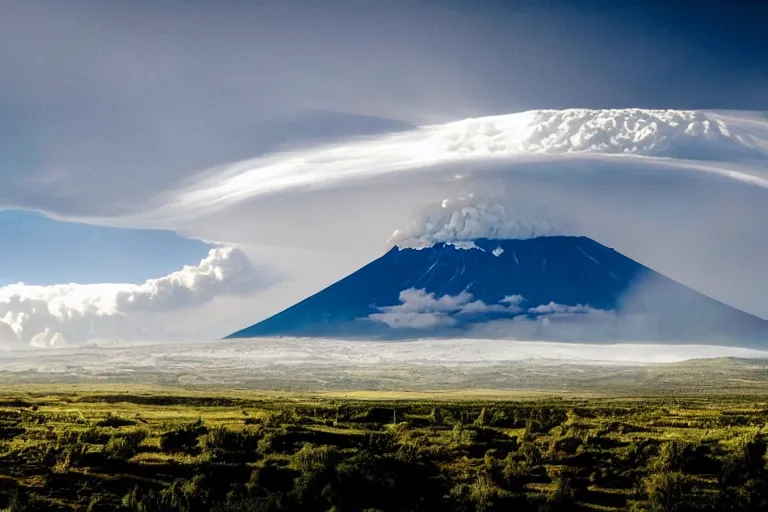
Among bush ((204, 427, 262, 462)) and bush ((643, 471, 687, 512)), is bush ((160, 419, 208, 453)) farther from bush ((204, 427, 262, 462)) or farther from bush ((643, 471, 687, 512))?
bush ((643, 471, 687, 512))

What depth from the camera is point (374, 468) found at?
38.8 meters

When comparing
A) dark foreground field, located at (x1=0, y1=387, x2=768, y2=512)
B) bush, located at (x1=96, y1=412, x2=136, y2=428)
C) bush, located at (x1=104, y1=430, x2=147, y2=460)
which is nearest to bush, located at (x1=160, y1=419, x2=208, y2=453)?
dark foreground field, located at (x1=0, y1=387, x2=768, y2=512)

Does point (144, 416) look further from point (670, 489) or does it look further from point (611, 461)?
point (670, 489)

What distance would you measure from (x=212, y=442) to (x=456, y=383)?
160m

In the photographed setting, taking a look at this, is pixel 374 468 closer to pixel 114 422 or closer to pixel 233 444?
pixel 233 444

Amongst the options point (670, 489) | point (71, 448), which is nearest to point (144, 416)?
point (71, 448)

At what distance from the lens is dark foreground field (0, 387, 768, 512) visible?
3566 cm

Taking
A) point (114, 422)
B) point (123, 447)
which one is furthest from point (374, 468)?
point (114, 422)

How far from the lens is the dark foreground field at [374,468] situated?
117 feet

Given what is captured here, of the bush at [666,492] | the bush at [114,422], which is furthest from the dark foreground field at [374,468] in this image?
the bush at [114,422]

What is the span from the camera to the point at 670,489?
36312 millimetres

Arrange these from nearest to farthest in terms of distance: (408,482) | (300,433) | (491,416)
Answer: (408,482), (300,433), (491,416)

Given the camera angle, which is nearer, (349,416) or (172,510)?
(172,510)

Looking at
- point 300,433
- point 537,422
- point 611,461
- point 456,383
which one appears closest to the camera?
point 611,461
